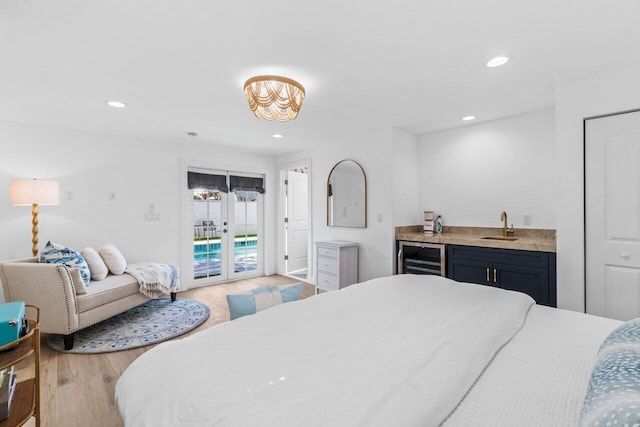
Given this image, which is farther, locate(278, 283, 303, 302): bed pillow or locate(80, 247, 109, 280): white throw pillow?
locate(80, 247, 109, 280): white throw pillow

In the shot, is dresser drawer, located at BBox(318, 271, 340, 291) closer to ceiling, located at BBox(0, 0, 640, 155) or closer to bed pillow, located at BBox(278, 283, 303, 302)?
bed pillow, located at BBox(278, 283, 303, 302)

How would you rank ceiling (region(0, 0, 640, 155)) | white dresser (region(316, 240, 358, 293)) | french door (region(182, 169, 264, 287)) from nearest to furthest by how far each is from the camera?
1. ceiling (region(0, 0, 640, 155))
2. white dresser (region(316, 240, 358, 293))
3. french door (region(182, 169, 264, 287))

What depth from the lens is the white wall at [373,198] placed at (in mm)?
3920

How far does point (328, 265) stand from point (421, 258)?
1.23 m

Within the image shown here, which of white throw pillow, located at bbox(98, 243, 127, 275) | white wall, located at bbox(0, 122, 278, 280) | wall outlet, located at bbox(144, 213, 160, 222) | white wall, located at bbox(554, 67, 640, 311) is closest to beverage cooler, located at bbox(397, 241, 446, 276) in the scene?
white wall, located at bbox(554, 67, 640, 311)

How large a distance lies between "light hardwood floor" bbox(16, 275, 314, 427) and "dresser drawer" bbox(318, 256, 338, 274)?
7.52 feet

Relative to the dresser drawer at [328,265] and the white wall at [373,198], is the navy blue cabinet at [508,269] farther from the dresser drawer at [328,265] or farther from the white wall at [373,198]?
the dresser drawer at [328,265]

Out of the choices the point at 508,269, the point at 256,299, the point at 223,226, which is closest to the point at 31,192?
the point at 223,226

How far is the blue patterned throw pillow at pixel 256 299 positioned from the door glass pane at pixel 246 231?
3480mm

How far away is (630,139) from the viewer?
7.37 feet

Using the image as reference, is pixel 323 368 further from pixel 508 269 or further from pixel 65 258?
pixel 65 258

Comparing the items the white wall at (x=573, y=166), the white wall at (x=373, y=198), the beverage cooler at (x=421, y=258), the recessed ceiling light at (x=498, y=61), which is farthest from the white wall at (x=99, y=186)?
the white wall at (x=573, y=166)

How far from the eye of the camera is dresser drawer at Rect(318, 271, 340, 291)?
407 cm

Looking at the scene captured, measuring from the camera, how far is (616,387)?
724mm
